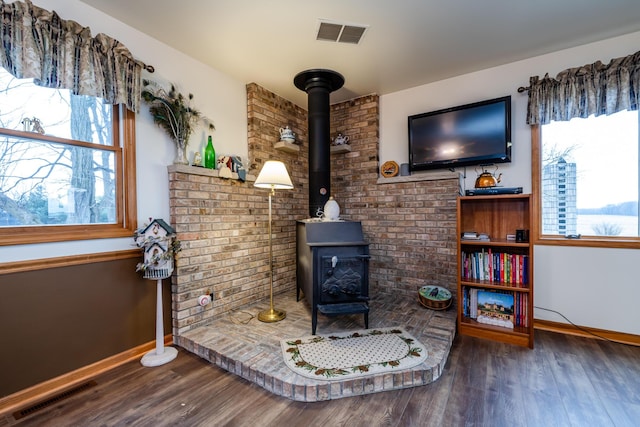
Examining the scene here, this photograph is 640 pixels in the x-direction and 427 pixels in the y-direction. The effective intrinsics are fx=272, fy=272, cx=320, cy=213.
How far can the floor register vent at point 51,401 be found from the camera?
61.9 inches

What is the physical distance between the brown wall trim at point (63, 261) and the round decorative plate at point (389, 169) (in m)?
2.71

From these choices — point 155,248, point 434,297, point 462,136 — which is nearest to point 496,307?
point 434,297

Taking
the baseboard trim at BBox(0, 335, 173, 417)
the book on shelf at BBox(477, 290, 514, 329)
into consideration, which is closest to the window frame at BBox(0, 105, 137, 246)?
the baseboard trim at BBox(0, 335, 173, 417)

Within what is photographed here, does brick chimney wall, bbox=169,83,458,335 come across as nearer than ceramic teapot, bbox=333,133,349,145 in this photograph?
Yes

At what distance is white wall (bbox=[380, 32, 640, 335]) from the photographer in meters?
2.34

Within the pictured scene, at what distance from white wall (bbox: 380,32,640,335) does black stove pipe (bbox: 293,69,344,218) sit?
1.34m

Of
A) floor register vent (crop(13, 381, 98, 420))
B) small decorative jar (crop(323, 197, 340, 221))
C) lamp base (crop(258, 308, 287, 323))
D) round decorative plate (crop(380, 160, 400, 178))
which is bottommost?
floor register vent (crop(13, 381, 98, 420))

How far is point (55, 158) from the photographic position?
1.85 m

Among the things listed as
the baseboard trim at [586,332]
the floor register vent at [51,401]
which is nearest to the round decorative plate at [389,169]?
the baseboard trim at [586,332]

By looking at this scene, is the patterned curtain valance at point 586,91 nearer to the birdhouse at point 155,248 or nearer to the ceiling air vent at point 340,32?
the ceiling air vent at point 340,32

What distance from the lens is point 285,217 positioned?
3512mm

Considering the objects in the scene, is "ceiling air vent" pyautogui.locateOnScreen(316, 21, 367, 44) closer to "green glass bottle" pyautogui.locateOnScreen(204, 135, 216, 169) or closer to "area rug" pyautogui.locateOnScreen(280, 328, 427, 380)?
"green glass bottle" pyautogui.locateOnScreen(204, 135, 216, 169)

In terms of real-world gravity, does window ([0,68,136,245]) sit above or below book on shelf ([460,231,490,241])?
above

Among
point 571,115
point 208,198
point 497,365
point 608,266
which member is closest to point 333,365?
point 497,365
